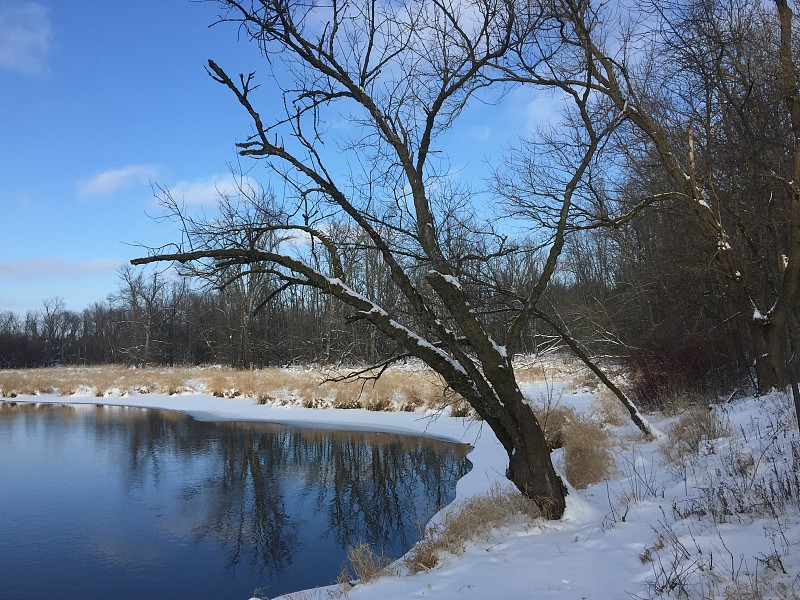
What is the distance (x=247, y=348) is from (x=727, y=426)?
30.4 meters

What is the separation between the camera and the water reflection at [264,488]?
7.63 meters

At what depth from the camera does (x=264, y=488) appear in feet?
35.9

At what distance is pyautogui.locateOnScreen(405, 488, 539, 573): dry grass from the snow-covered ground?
138 mm

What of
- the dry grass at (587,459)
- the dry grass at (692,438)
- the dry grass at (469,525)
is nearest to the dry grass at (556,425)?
the dry grass at (587,459)

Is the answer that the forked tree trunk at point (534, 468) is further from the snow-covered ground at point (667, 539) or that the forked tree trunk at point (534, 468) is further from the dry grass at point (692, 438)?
the dry grass at point (692, 438)

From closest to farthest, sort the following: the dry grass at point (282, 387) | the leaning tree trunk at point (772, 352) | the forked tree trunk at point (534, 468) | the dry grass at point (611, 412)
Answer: the forked tree trunk at point (534, 468), the leaning tree trunk at point (772, 352), the dry grass at point (611, 412), the dry grass at point (282, 387)

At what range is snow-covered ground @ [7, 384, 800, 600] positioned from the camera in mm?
3402

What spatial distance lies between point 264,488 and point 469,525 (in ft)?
20.4

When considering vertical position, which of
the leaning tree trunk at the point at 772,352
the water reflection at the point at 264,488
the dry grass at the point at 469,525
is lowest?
the water reflection at the point at 264,488

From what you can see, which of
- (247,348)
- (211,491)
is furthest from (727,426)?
(247,348)

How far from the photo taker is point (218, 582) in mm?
6746

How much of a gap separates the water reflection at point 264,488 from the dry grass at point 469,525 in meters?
1.62

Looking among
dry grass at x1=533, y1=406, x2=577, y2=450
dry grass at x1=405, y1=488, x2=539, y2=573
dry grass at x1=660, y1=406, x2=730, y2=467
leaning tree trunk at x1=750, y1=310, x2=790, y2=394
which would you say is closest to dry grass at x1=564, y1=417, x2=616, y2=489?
dry grass at x1=660, y1=406, x2=730, y2=467

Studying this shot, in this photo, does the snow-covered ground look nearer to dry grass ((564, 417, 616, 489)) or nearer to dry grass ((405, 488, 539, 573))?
dry grass ((405, 488, 539, 573))
